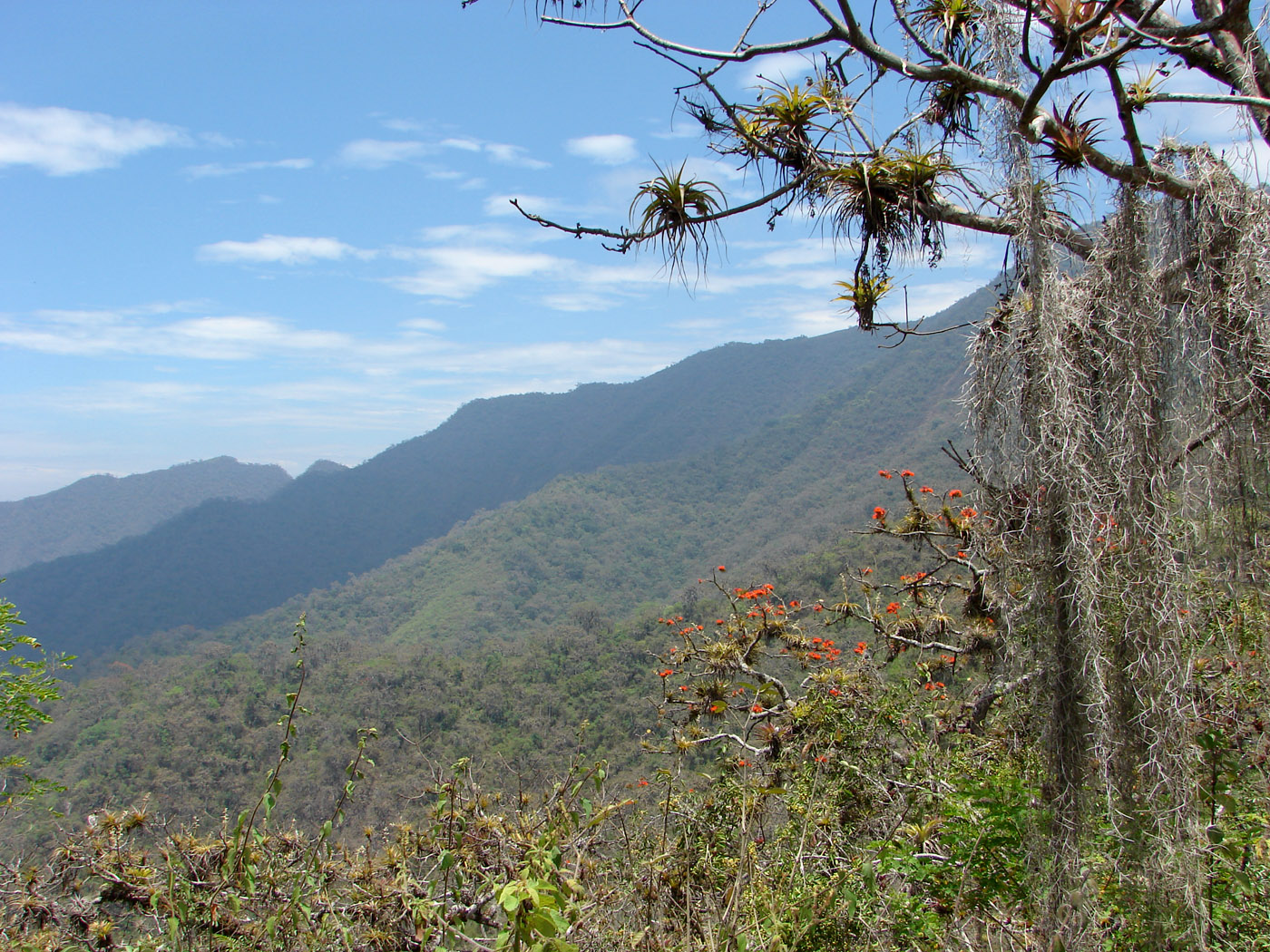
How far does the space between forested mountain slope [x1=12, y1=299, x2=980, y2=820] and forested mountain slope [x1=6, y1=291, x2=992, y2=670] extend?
5015 mm

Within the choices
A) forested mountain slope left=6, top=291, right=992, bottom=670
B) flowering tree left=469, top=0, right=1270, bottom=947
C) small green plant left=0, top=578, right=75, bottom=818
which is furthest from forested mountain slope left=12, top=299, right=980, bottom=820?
forested mountain slope left=6, top=291, right=992, bottom=670

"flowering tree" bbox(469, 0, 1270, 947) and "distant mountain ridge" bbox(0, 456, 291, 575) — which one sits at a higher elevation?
"distant mountain ridge" bbox(0, 456, 291, 575)

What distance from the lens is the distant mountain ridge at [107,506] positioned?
122m

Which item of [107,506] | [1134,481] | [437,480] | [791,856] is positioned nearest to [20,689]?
[791,856]

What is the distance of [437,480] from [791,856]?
13539 cm

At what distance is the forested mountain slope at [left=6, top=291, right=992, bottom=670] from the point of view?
267 feet

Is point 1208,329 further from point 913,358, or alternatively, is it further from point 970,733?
point 913,358

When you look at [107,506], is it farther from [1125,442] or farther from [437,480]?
[1125,442]

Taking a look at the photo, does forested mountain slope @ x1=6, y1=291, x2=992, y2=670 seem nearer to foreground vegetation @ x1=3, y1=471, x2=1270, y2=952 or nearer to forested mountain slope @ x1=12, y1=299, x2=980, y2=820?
forested mountain slope @ x1=12, y1=299, x2=980, y2=820

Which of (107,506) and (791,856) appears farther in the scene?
(107,506)

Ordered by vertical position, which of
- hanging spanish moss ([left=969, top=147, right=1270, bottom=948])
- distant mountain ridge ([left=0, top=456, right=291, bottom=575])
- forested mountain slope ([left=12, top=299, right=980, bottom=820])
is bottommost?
forested mountain slope ([left=12, top=299, right=980, bottom=820])

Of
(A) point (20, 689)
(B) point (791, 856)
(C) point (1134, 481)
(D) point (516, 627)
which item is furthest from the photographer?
(D) point (516, 627)

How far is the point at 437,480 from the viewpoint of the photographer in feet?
435

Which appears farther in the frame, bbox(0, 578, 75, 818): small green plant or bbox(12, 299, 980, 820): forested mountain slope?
bbox(12, 299, 980, 820): forested mountain slope
